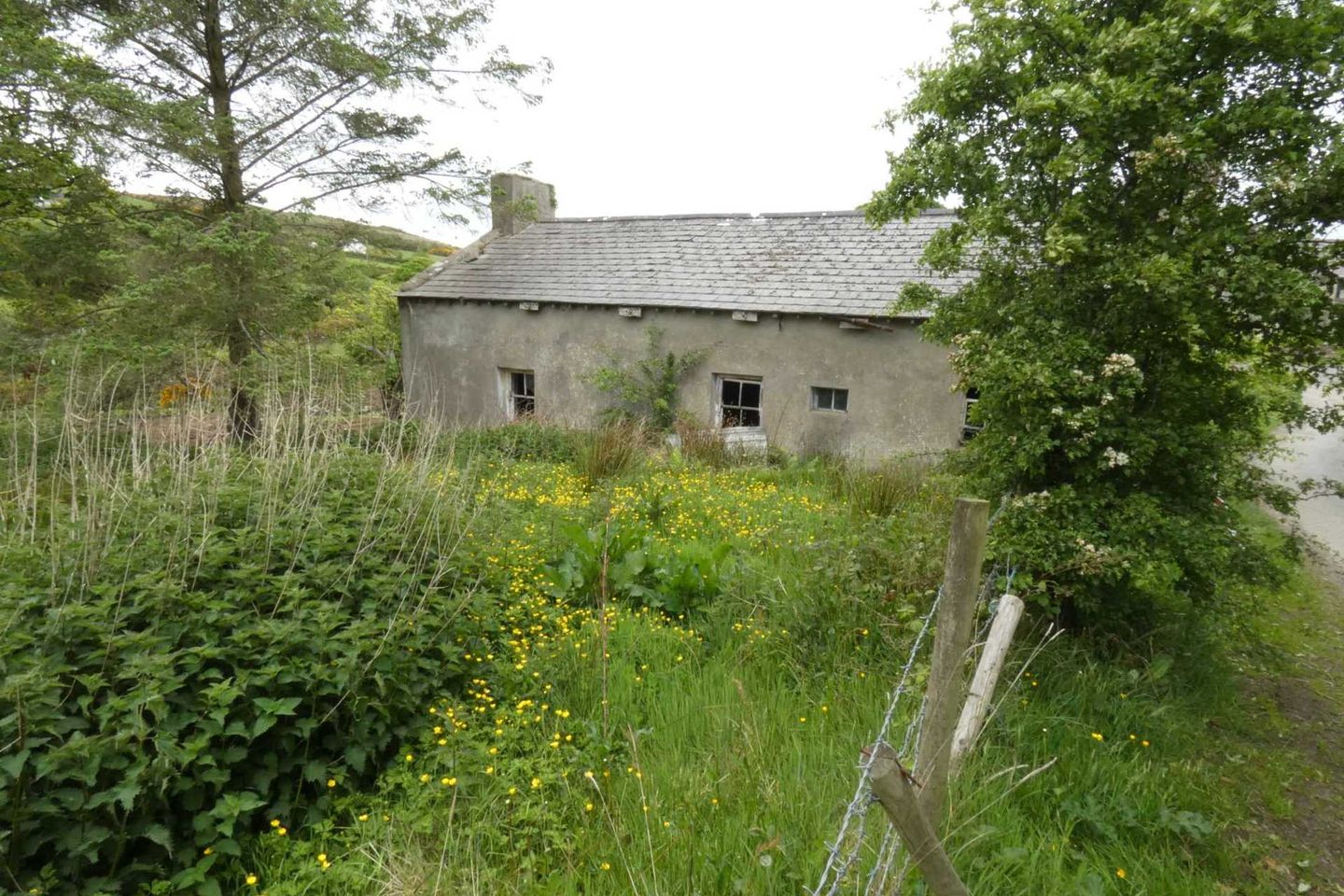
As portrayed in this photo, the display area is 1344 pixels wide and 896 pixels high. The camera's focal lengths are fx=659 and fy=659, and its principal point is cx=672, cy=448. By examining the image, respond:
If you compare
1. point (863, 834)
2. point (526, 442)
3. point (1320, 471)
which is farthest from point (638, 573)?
point (1320, 471)

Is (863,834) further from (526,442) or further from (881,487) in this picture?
(526,442)

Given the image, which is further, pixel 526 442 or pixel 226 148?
pixel 526 442

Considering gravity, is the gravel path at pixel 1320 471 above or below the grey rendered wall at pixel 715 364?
below

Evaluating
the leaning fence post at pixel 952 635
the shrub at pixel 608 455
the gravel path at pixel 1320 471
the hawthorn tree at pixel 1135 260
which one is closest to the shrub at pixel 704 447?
the shrub at pixel 608 455

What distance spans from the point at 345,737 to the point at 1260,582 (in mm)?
5807

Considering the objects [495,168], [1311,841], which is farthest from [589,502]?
[495,168]

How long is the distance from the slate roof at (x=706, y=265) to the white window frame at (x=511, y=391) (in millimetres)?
1643

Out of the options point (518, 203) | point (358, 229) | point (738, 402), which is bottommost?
point (738, 402)

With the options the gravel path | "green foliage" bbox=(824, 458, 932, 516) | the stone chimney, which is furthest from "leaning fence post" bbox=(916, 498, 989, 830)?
the stone chimney

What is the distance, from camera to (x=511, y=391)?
1550cm

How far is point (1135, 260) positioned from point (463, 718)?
4725 mm

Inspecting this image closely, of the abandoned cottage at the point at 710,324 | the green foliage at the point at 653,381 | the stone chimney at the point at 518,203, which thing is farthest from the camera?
the stone chimney at the point at 518,203

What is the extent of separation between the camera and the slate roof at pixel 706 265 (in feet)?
40.0

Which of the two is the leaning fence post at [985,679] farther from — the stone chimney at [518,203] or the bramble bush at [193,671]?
the stone chimney at [518,203]
